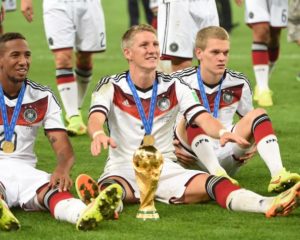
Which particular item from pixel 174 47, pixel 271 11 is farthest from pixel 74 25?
pixel 271 11

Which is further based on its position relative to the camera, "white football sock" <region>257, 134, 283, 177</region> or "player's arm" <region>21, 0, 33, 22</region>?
"player's arm" <region>21, 0, 33, 22</region>

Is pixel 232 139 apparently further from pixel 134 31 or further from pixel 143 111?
pixel 134 31

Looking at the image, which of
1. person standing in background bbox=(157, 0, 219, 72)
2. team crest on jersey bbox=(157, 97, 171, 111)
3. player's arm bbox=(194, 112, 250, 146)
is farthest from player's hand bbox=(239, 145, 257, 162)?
person standing in background bbox=(157, 0, 219, 72)

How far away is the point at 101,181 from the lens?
759cm

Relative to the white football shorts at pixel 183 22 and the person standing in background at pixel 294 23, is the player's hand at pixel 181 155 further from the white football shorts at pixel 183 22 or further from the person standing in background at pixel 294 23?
the person standing in background at pixel 294 23

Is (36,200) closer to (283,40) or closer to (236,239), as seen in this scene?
(236,239)

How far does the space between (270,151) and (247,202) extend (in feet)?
1.86

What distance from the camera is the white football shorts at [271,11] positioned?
39.7 ft

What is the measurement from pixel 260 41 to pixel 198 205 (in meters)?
5.02

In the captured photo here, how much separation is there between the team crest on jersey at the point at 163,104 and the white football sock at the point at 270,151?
2.13 feet

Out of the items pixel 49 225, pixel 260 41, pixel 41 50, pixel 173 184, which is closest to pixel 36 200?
pixel 49 225

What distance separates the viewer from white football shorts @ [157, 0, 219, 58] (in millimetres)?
10492

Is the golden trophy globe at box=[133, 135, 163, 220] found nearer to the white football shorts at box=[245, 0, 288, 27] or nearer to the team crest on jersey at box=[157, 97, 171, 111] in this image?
the team crest on jersey at box=[157, 97, 171, 111]

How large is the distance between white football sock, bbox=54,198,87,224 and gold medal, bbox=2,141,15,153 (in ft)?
2.30
